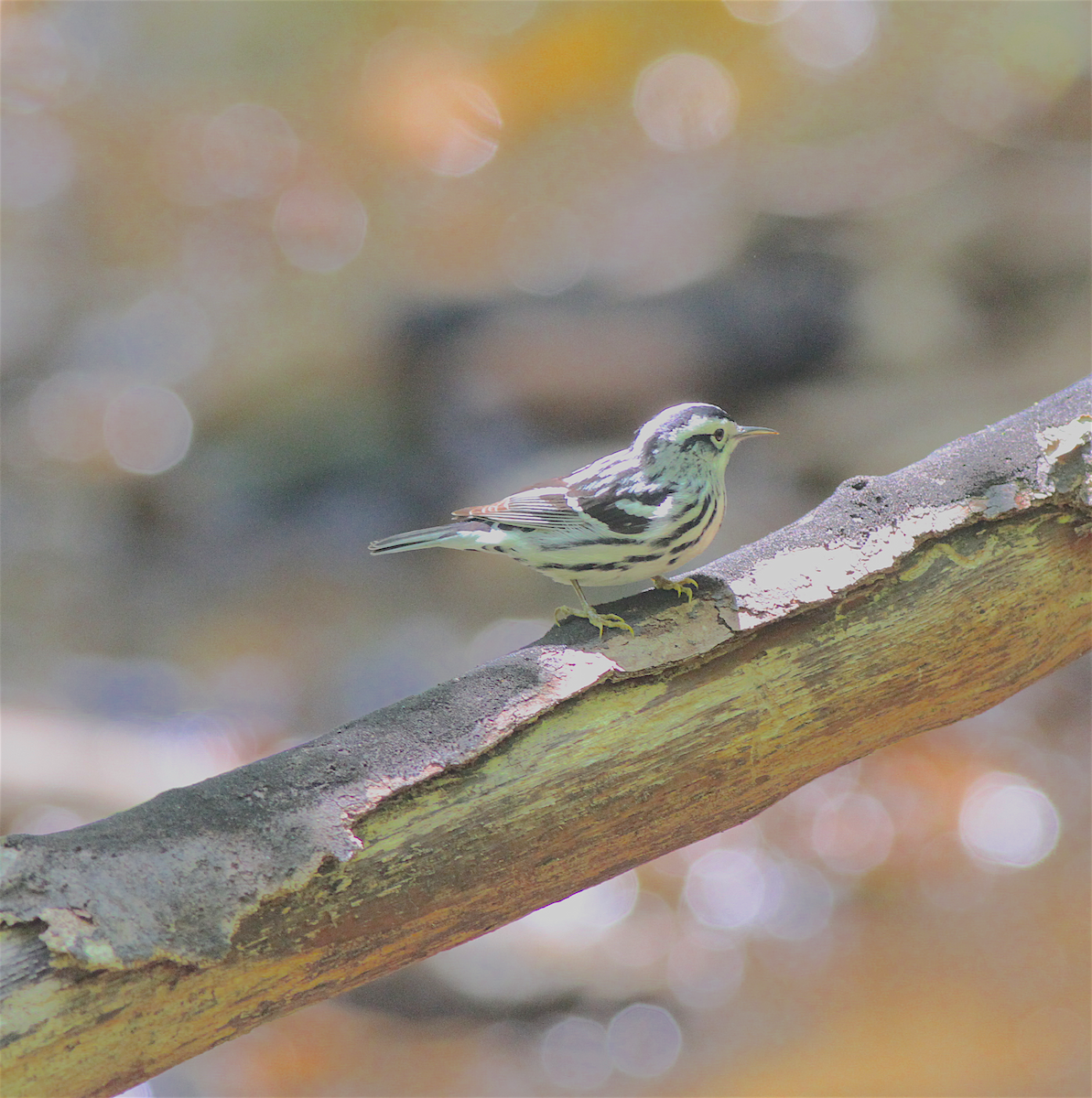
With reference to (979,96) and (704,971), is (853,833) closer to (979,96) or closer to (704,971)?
(704,971)

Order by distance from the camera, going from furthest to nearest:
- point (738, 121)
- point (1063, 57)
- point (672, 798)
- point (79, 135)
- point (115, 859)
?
point (79, 135) → point (738, 121) → point (1063, 57) → point (672, 798) → point (115, 859)

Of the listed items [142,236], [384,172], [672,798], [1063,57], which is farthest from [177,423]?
[1063,57]

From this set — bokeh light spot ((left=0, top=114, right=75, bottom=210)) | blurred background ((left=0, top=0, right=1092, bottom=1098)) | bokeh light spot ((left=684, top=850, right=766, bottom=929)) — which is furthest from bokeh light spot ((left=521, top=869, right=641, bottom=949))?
bokeh light spot ((left=0, top=114, right=75, bottom=210))

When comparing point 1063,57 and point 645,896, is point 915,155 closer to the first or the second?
point 1063,57

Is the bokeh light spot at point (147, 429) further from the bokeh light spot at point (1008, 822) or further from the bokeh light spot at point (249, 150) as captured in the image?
the bokeh light spot at point (1008, 822)

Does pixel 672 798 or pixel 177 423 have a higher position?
pixel 177 423

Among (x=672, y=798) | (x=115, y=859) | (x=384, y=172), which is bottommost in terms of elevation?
(x=672, y=798)
